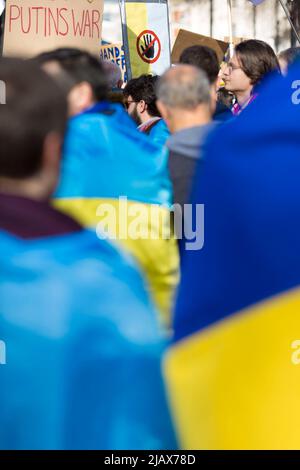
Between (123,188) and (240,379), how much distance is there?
6.61 feet

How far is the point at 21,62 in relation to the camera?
1870 mm

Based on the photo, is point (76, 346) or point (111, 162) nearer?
point (76, 346)

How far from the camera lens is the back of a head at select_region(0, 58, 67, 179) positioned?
1.71 m

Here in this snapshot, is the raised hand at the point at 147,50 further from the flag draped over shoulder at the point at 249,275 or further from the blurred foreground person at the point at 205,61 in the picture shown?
the flag draped over shoulder at the point at 249,275

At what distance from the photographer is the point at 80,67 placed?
391 centimetres

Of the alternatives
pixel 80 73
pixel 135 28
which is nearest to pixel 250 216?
pixel 80 73

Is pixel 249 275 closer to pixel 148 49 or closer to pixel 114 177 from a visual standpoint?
pixel 114 177

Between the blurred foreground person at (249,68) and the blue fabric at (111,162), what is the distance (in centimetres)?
124

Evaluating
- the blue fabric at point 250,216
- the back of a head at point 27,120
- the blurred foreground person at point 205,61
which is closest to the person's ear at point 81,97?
the blurred foreground person at point 205,61

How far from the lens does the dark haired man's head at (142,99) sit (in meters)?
6.19

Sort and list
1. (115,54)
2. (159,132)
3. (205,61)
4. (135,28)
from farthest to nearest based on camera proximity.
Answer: (115,54)
(135,28)
(159,132)
(205,61)

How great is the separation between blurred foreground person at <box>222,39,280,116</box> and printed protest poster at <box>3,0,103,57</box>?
6.75 ft
